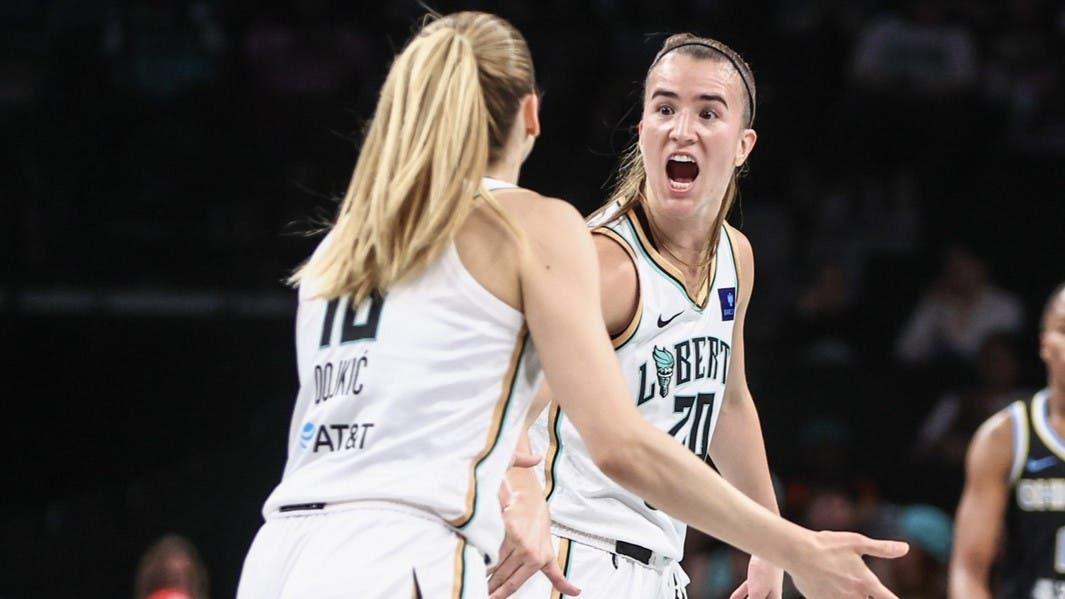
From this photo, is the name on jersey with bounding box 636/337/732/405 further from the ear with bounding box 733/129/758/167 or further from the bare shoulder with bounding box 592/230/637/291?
the ear with bounding box 733/129/758/167

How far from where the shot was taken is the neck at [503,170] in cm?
278

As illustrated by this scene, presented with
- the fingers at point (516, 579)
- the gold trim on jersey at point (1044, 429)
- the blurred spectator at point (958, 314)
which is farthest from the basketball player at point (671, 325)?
the blurred spectator at point (958, 314)

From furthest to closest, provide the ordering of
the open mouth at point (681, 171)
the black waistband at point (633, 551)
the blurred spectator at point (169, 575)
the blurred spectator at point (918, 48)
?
1. the blurred spectator at point (918, 48)
2. the blurred spectator at point (169, 575)
3. the open mouth at point (681, 171)
4. the black waistband at point (633, 551)

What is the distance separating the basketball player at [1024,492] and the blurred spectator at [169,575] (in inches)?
127

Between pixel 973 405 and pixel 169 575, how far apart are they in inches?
166

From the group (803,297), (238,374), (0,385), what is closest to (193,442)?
(238,374)

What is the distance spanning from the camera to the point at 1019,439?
5.64 metres

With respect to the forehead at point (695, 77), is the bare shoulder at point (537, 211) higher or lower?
lower

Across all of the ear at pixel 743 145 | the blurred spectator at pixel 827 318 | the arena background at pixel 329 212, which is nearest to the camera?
the ear at pixel 743 145

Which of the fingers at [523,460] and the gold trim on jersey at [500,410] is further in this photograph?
the fingers at [523,460]

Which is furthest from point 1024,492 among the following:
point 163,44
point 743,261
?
point 163,44

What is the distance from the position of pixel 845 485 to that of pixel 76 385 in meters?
4.24

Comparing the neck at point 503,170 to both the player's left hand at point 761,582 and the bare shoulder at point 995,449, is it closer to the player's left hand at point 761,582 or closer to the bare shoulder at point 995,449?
the player's left hand at point 761,582

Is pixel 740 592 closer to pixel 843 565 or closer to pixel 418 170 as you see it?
pixel 843 565
